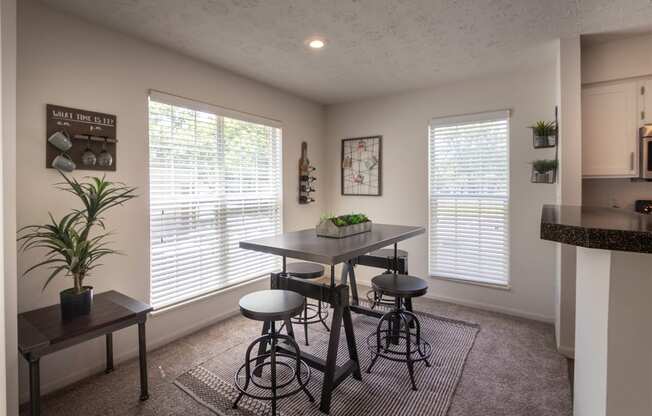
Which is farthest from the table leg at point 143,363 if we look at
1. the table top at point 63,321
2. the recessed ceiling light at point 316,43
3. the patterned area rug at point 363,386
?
the recessed ceiling light at point 316,43

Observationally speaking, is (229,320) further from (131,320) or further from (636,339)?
(636,339)

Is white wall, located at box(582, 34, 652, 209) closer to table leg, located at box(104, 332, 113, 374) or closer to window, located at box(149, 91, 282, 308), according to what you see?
window, located at box(149, 91, 282, 308)

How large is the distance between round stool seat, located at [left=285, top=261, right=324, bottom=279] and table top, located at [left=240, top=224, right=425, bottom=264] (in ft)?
1.19

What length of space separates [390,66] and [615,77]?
6.14 ft

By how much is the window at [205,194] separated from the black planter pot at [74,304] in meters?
0.76

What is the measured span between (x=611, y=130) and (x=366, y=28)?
2.18m

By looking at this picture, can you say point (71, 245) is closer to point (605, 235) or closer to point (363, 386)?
point (363, 386)

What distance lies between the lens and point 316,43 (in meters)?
2.79

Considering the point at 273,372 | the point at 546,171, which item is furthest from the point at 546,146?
the point at 273,372

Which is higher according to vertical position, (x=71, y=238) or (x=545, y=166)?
(x=545, y=166)

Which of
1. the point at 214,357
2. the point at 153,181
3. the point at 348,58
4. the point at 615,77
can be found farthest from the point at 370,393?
the point at 615,77

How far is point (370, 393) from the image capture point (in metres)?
2.23

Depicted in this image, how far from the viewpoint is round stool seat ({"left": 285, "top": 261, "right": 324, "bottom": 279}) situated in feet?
9.47

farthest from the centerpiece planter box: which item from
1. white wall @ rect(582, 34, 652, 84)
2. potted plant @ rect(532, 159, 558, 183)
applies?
white wall @ rect(582, 34, 652, 84)
